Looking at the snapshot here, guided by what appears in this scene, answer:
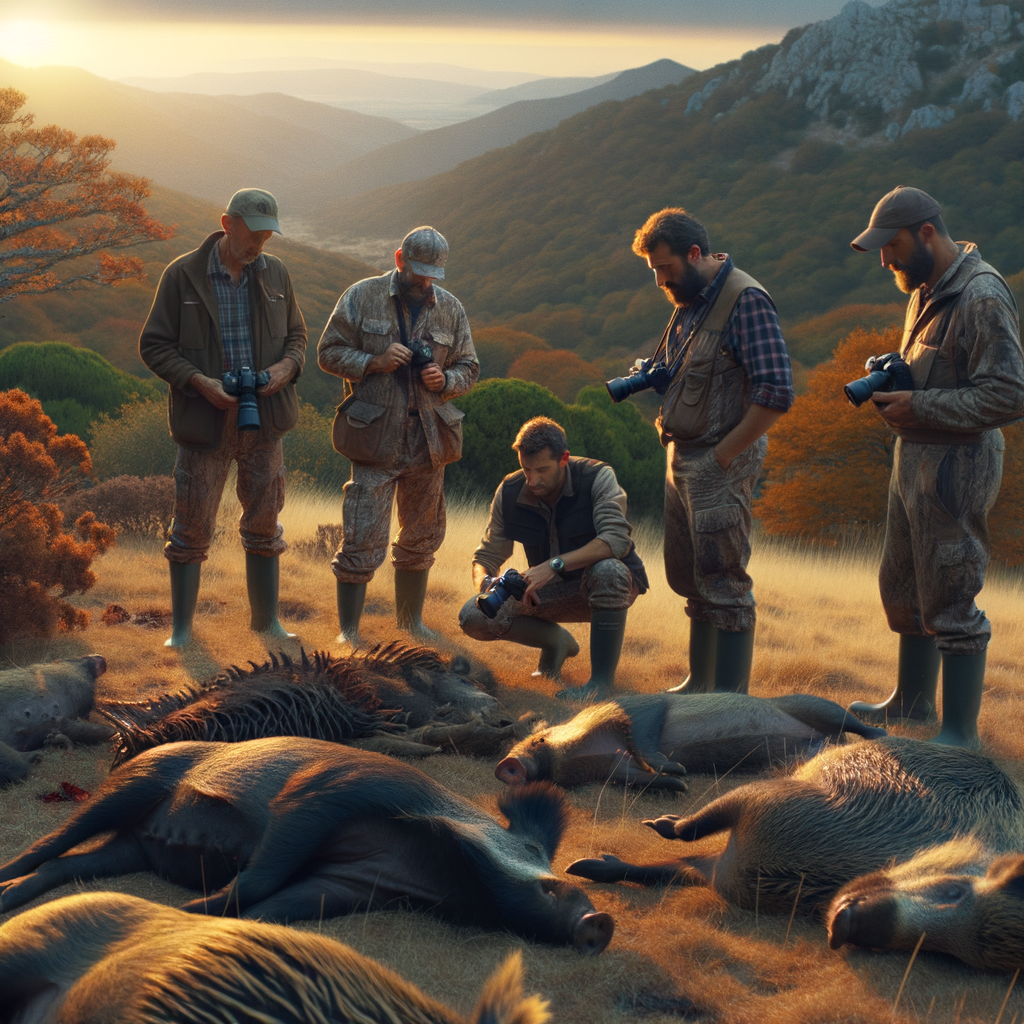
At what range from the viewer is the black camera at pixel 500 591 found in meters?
5.12

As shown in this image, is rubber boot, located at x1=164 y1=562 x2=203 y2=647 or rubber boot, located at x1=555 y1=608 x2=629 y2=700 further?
rubber boot, located at x1=164 y1=562 x2=203 y2=647

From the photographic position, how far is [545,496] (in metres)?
5.77

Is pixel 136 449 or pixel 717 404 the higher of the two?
pixel 717 404

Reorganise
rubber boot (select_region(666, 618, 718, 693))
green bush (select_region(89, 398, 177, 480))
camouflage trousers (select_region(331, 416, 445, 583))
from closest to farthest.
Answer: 1. rubber boot (select_region(666, 618, 718, 693))
2. camouflage trousers (select_region(331, 416, 445, 583))
3. green bush (select_region(89, 398, 177, 480))

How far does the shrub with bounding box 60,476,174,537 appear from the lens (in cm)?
973

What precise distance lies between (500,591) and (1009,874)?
3.04 meters

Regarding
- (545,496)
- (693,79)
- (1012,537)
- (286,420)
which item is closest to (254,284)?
(286,420)

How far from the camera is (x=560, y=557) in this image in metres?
5.59

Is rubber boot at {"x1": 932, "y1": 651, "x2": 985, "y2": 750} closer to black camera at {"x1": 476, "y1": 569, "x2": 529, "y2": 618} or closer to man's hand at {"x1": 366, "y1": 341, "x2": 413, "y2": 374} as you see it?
black camera at {"x1": 476, "y1": 569, "x2": 529, "y2": 618}

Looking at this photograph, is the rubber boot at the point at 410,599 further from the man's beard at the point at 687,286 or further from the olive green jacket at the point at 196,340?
the man's beard at the point at 687,286

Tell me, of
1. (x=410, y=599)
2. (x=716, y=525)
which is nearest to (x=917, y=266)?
(x=716, y=525)

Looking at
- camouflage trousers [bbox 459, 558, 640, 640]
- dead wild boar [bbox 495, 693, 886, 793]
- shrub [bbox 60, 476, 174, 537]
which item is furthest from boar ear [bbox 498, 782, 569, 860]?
shrub [bbox 60, 476, 174, 537]

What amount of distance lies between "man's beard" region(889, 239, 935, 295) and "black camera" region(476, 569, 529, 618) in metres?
2.44

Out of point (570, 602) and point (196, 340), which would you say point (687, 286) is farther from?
point (196, 340)
